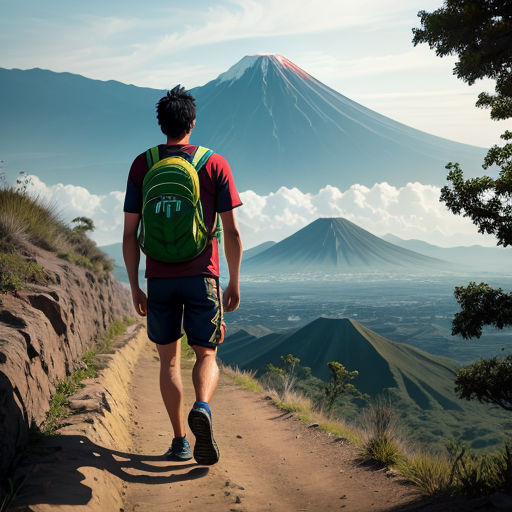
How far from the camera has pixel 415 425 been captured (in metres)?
84.2

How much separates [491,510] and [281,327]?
595ft

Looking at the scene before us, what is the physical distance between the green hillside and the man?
73.9 metres

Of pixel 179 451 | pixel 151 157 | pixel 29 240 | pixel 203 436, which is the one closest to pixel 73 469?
pixel 203 436

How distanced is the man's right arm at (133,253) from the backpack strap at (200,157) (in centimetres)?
51

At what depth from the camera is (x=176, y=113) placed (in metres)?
3.64

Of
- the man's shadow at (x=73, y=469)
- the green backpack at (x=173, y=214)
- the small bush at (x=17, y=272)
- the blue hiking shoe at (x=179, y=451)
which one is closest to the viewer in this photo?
the man's shadow at (x=73, y=469)

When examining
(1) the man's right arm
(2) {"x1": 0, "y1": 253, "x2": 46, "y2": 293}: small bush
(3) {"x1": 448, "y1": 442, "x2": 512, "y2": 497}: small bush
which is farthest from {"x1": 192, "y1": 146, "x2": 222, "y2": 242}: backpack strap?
(2) {"x1": 0, "y1": 253, "x2": 46, "y2": 293}: small bush

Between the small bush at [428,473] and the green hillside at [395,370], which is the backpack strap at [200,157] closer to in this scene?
the small bush at [428,473]

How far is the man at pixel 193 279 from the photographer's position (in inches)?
137

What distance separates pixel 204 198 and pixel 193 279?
1.68 feet

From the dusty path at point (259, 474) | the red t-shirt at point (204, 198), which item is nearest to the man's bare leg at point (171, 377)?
the dusty path at point (259, 474)

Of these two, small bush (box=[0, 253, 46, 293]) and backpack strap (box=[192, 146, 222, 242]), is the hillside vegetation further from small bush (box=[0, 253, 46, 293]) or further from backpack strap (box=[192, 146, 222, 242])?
backpack strap (box=[192, 146, 222, 242])

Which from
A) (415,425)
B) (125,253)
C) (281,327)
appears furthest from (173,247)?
(281,327)

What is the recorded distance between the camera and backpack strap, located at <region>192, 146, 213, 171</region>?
353 centimetres
